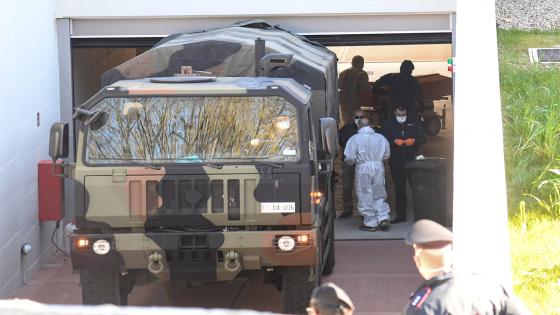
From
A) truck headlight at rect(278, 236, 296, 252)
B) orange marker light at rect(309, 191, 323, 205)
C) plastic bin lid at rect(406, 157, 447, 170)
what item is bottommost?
truck headlight at rect(278, 236, 296, 252)

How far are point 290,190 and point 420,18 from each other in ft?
18.5

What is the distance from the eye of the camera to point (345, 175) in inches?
650

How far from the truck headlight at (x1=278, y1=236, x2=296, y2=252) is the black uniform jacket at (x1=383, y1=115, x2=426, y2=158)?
594cm

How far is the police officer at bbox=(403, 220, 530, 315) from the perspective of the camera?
224 inches

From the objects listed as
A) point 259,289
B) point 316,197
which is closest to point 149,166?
point 316,197

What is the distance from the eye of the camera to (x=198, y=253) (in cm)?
1047

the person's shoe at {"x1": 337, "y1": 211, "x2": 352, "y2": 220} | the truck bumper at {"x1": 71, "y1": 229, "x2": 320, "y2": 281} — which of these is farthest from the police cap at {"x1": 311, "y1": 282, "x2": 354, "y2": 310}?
the person's shoe at {"x1": 337, "y1": 211, "x2": 352, "y2": 220}

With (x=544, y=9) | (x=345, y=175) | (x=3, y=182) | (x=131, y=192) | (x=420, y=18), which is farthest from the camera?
(x=544, y=9)

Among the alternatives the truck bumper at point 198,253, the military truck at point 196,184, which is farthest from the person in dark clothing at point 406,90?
the truck bumper at point 198,253

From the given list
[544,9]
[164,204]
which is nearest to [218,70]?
[164,204]

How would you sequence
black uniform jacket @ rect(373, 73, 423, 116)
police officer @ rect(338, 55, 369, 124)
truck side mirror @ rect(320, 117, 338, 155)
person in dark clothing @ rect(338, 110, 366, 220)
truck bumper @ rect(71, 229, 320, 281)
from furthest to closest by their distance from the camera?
police officer @ rect(338, 55, 369, 124)
black uniform jacket @ rect(373, 73, 423, 116)
person in dark clothing @ rect(338, 110, 366, 220)
truck side mirror @ rect(320, 117, 338, 155)
truck bumper @ rect(71, 229, 320, 281)

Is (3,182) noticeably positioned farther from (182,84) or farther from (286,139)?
(286,139)

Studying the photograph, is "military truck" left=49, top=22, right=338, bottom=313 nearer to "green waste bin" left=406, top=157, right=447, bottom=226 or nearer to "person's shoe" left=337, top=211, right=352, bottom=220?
"green waste bin" left=406, top=157, right=447, bottom=226

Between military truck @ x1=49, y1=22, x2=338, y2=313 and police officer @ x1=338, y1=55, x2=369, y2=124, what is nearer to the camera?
military truck @ x1=49, y1=22, x2=338, y2=313
